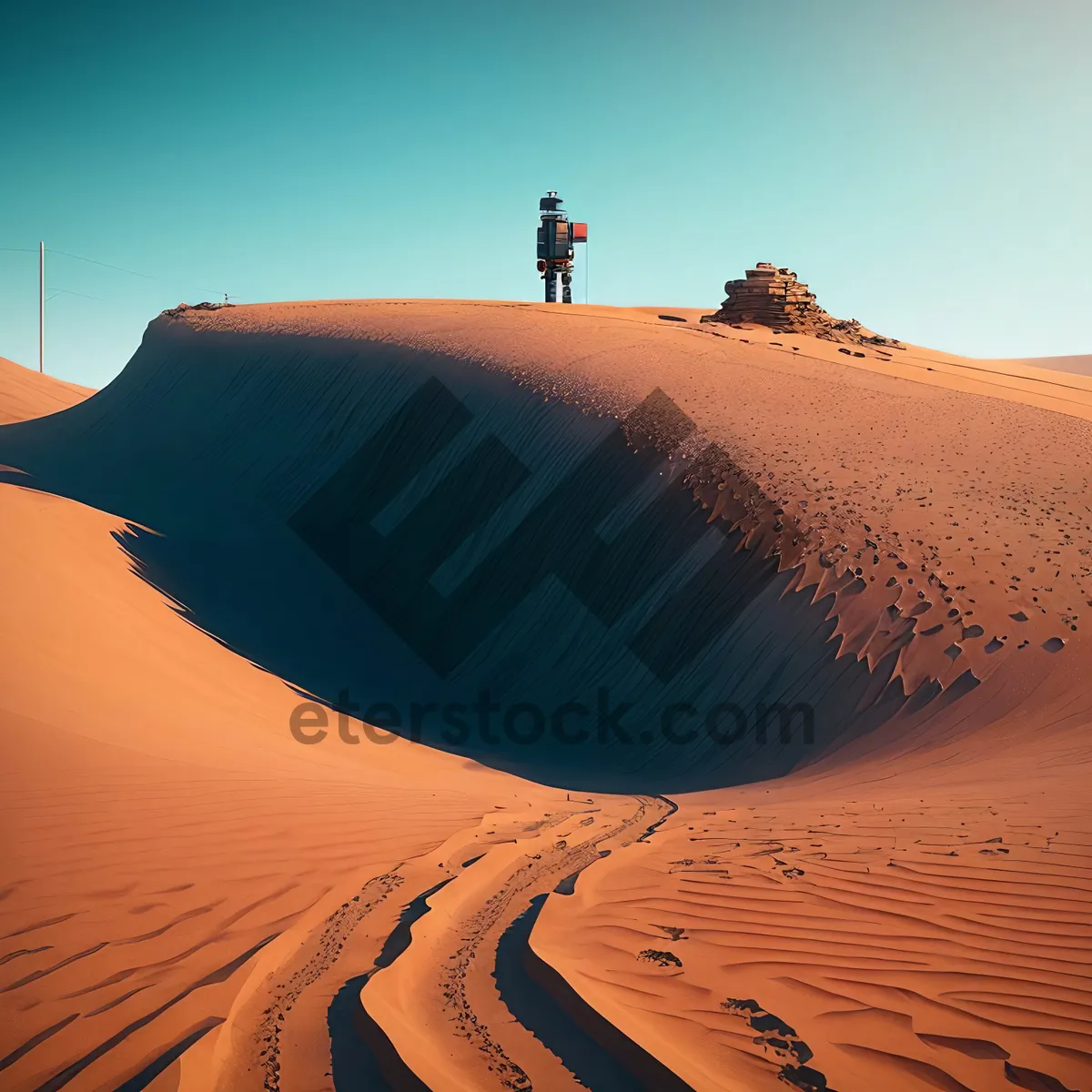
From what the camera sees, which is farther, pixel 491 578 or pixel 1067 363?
pixel 1067 363

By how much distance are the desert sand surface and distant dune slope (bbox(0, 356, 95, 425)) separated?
14.4 meters

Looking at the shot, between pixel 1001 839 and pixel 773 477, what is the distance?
9.04 meters

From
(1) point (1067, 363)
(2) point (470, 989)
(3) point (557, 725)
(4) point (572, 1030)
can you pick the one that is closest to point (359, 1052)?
(2) point (470, 989)

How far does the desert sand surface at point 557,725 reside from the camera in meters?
4.15

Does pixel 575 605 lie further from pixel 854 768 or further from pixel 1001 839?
pixel 1001 839

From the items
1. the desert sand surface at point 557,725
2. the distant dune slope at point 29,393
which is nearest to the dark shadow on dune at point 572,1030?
the desert sand surface at point 557,725

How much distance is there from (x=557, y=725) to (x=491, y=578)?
3585 mm

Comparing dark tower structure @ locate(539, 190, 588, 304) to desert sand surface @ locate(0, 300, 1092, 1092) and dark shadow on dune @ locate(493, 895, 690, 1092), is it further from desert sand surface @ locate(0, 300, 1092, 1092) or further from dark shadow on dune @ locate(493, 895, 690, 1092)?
dark shadow on dune @ locate(493, 895, 690, 1092)

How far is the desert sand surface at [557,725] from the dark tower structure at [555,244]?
1011 centimetres

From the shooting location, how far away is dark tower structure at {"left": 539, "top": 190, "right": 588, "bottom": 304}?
1363 inches

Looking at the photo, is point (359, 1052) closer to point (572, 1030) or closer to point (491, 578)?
point (572, 1030)

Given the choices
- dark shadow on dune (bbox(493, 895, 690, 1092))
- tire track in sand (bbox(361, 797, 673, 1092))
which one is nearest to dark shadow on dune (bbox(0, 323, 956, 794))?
tire track in sand (bbox(361, 797, 673, 1092))

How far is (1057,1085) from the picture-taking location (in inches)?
141

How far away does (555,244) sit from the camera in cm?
3456
